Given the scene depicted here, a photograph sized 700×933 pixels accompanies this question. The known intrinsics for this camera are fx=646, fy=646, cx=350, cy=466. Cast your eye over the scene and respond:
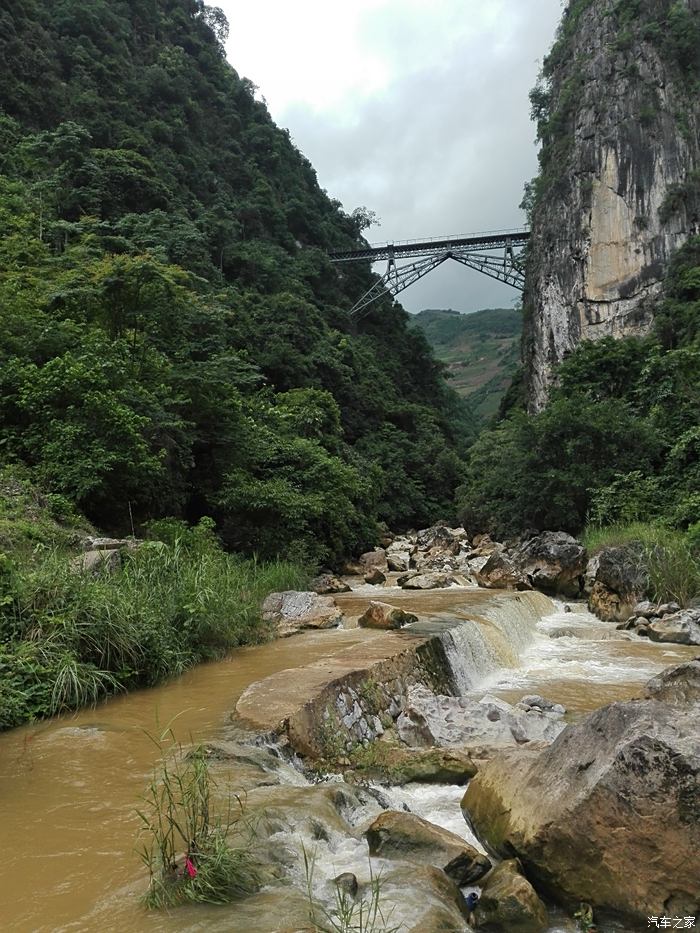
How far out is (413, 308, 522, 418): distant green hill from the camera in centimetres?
9025

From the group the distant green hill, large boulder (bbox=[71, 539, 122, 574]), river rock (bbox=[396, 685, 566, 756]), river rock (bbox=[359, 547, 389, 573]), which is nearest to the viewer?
river rock (bbox=[396, 685, 566, 756])

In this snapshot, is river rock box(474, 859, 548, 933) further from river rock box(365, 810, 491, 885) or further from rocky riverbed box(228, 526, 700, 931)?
river rock box(365, 810, 491, 885)

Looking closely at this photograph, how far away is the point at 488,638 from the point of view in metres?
10.4

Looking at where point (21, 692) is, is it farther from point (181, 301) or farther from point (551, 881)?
point (181, 301)

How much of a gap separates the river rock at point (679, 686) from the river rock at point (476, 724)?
106 centimetres

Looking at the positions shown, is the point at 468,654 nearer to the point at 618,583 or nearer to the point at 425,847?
the point at 618,583

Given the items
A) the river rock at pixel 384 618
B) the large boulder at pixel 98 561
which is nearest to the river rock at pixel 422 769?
the large boulder at pixel 98 561

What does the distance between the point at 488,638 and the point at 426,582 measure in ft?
22.1

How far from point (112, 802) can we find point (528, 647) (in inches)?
336

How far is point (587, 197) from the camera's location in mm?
36438

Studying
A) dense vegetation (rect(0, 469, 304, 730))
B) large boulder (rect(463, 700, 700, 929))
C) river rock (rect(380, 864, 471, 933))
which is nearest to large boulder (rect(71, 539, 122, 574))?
dense vegetation (rect(0, 469, 304, 730))

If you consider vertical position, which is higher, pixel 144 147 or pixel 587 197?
pixel 144 147

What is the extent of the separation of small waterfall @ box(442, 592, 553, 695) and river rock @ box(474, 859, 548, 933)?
5.27 meters

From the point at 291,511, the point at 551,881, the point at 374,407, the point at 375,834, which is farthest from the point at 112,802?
the point at 374,407
